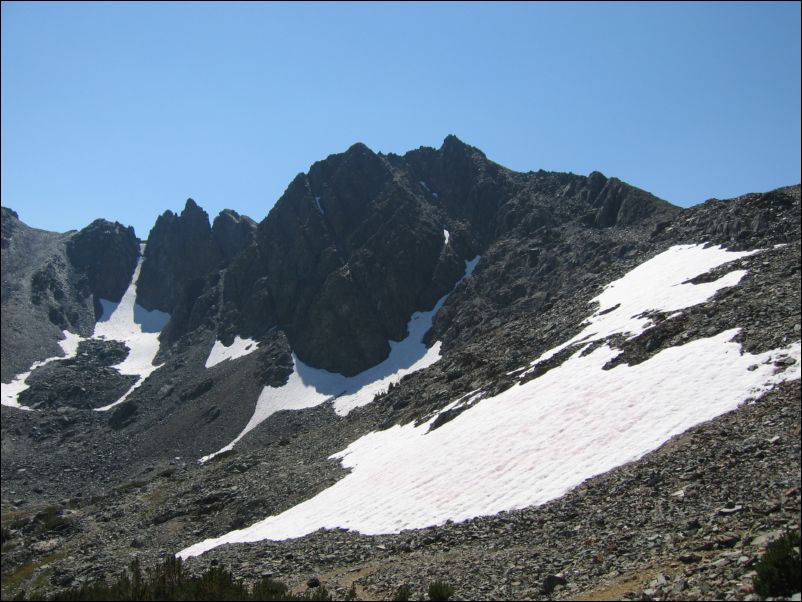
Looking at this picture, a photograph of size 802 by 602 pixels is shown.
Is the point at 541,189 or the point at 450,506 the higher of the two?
the point at 541,189

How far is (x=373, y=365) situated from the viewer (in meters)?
104

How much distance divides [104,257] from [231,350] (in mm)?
87078

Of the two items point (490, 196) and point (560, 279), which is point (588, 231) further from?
point (490, 196)

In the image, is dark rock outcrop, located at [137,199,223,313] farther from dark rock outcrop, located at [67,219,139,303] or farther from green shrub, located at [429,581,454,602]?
green shrub, located at [429,581,454,602]

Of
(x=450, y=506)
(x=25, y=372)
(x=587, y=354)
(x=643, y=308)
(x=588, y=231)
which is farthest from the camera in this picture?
→ (x=25, y=372)

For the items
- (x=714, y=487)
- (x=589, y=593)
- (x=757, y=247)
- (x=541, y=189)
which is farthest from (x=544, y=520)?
(x=541, y=189)

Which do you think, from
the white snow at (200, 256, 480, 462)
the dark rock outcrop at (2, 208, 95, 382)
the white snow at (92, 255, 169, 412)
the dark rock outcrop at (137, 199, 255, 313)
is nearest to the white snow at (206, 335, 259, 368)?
the white snow at (200, 256, 480, 462)

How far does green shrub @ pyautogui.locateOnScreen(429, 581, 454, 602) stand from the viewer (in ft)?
56.5

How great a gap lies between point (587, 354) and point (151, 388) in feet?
328

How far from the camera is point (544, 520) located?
73.8ft

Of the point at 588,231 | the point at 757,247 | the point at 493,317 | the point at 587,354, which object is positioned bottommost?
the point at 587,354

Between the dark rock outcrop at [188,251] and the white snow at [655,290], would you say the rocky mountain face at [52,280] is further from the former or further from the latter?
the white snow at [655,290]

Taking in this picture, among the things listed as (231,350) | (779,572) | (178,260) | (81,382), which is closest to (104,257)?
(178,260)

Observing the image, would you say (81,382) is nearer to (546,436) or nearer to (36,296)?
(36,296)
